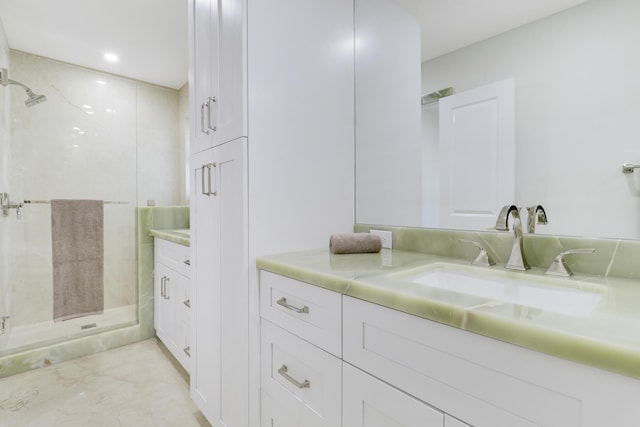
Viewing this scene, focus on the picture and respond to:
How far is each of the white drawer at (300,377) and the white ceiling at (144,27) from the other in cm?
124

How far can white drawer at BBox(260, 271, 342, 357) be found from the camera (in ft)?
2.78

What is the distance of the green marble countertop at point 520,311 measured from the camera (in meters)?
0.44

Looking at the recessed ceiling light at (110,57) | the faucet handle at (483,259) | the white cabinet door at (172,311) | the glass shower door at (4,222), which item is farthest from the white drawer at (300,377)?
the recessed ceiling light at (110,57)

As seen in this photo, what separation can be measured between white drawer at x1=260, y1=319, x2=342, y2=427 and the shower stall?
192 cm

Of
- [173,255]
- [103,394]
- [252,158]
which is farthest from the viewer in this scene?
[173,255]

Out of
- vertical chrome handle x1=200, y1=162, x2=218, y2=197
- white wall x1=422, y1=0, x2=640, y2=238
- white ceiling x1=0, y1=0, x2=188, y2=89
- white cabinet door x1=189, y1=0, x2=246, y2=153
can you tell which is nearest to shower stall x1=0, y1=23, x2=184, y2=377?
white ceiling x1=0, y1=0, x2=188, y2=89

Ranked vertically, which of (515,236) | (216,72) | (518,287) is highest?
(216,72)

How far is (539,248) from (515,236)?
0.09m

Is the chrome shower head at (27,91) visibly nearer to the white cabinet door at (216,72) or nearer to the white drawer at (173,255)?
the white drawer at (173,255)

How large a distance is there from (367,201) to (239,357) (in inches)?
34.8

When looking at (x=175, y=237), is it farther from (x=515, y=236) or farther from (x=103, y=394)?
(x=515, y=236)

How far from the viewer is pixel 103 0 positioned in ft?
5.98

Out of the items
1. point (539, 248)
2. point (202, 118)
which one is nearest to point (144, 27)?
point (202, 118)

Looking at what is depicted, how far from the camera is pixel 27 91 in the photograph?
215 centimetres
